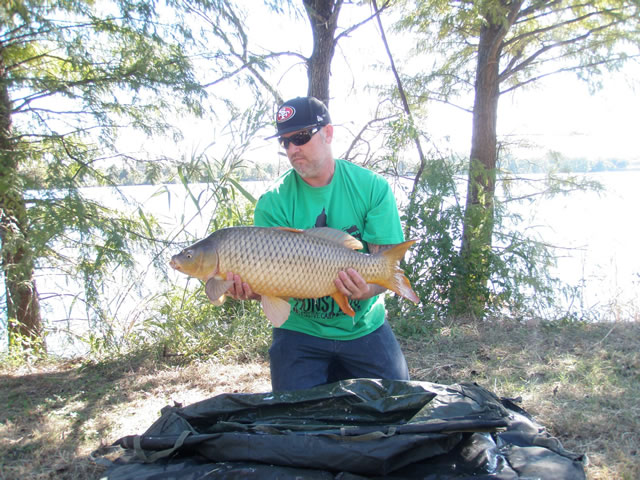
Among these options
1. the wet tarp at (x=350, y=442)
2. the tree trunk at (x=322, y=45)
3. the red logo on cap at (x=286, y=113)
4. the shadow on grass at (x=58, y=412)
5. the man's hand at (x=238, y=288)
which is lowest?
the shadow on grass at (x=58, y=412)

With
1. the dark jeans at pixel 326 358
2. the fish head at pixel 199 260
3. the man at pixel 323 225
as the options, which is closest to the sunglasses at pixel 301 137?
the man at pixel 323 225

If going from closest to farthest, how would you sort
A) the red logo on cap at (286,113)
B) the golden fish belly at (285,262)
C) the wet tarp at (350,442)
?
the wet tarp at (350,442) → the golden fish belly at (285,262) → the red logo on cap at (286,113)

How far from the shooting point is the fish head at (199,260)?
1.82m

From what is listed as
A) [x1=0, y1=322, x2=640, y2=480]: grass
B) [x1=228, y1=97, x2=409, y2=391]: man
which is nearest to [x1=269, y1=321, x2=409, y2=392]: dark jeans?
[x1=228, y1=97, x2=409, y2=391]: man

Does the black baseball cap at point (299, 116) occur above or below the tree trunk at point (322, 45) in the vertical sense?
below

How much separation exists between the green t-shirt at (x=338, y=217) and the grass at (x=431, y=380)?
0.78 meters

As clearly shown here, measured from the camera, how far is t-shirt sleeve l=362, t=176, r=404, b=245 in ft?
7.02

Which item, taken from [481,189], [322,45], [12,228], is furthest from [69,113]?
[481,189]

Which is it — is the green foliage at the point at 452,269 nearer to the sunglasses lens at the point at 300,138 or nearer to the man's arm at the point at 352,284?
the man's arm at the point at 352,284

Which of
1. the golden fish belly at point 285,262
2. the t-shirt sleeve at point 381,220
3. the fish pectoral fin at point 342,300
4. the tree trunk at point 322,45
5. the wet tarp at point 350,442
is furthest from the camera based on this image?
the tree trunk at point 322,45

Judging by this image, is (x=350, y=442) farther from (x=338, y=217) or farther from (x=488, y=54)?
(x=488, y=54)

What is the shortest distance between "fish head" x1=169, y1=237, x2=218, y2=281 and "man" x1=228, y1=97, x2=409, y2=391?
1.48 feet

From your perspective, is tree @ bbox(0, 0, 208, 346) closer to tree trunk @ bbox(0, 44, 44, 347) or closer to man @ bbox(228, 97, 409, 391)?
tree trunk @ bbox(0, 44, 44, 347)

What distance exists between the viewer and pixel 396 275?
193cm
